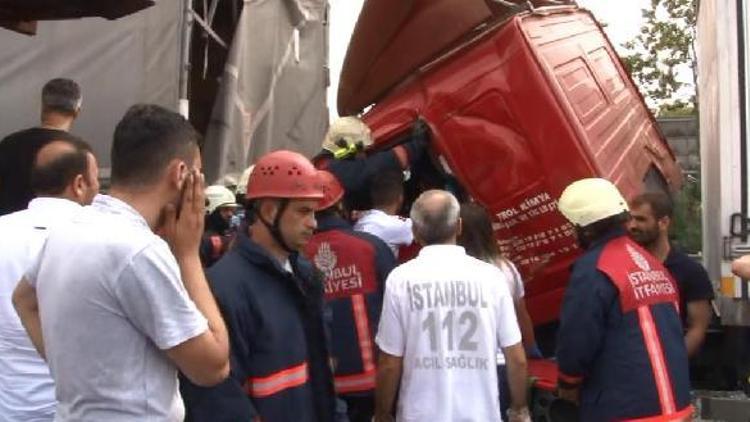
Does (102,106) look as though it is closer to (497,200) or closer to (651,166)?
(497,200)

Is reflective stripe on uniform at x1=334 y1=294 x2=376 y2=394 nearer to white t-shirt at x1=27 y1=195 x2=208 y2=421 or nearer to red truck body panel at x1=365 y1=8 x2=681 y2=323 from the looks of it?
red truck body panel at x1=365 y1=8 x2=681 y2=323

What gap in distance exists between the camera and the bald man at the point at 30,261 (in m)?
3.38

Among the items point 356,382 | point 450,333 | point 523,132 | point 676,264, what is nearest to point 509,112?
point 523,132

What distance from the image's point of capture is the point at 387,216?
5.32m

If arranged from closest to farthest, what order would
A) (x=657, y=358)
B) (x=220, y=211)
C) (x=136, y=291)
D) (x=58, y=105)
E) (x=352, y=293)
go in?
(x=136, y=291)
(x=657, y=358)
(x=58, y=105)
(x=352, y=293)
(x=220, y=211)

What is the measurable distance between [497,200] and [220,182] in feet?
9.26

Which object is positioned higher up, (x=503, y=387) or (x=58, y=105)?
(x=58, y=105)

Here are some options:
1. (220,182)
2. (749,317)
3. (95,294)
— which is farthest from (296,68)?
(95,294)

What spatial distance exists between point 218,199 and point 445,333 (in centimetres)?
254

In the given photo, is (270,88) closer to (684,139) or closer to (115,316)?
(684,139)

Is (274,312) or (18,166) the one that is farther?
(18,166)

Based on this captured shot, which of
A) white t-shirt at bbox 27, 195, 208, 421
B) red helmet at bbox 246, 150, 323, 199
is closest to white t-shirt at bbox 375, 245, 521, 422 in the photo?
→ red helmet at bbox 246, 150, 323, 199

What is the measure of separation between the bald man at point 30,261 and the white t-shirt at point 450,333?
4.29ft

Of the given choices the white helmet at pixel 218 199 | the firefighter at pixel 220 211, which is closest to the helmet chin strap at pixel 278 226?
the firefighter at pixel 220 211
